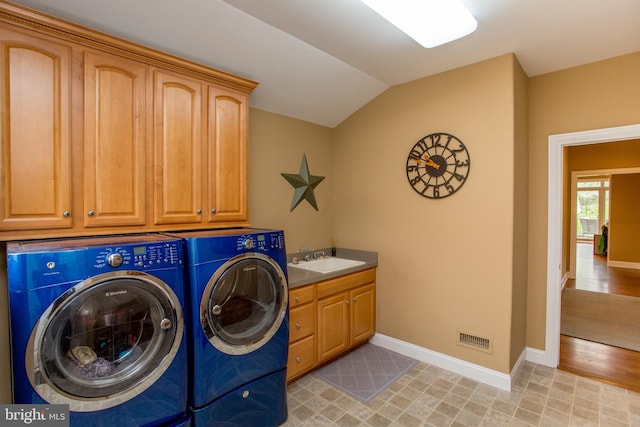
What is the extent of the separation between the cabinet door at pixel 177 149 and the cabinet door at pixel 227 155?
9cm

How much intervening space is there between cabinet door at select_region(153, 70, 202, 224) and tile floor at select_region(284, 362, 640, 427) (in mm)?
1615

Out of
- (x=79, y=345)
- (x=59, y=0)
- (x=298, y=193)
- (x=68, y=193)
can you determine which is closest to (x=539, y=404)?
(x=298, y=193)

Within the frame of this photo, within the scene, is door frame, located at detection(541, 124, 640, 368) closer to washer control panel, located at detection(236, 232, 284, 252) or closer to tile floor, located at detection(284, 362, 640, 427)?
tile floor, located at detection(284, 362, 640, 427)

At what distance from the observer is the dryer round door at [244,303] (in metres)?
1.78

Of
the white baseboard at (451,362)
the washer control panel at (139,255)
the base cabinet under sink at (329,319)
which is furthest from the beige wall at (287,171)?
the washer control panel at (139,255)

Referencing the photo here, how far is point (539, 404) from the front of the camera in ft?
7.63

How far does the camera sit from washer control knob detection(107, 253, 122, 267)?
143 centimetres

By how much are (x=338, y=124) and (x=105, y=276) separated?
286cm

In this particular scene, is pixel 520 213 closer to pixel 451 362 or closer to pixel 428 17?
pixel 451 362

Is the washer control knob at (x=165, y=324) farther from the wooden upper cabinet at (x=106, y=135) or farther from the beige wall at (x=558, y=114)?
the beige wall at (x=558, y=114)

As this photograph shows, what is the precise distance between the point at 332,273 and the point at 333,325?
477mm

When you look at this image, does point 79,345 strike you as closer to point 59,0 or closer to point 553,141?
point 59,0

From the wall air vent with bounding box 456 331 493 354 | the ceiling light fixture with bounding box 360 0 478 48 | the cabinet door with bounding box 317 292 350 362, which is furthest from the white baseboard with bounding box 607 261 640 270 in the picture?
the ceiling light fixture with bounding box 360 0 478 48

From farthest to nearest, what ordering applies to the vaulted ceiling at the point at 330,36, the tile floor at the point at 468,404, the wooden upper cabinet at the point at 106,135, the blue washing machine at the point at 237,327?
the tile floor at the point at 468,404
the vaulted ceiling at the point at 330,36
the blue washing machine at the point at 237,327
the wooden upper cabinet at the point at 106,135
